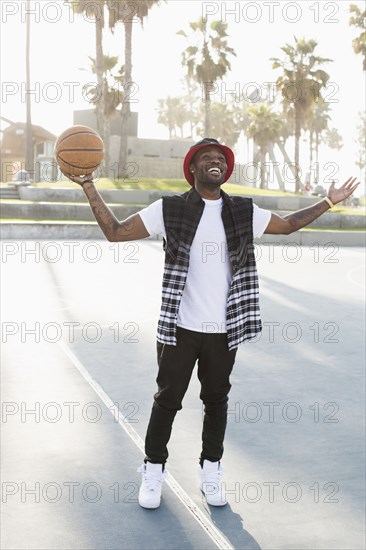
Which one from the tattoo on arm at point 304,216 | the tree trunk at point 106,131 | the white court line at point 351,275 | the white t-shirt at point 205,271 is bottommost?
the white court line at point 351,275

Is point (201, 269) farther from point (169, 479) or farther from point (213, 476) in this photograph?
point (169, 479)

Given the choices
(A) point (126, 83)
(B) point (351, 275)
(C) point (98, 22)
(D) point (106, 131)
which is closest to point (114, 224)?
(B) point (351, 275)

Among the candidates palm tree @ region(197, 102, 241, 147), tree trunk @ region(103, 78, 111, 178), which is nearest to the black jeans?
tree trunk @ region(103, 78, 111, 178)

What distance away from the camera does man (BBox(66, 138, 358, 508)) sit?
381cm

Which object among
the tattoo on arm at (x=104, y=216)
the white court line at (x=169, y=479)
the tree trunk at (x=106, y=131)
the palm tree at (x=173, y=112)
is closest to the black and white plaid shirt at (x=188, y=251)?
the tattoo on arm at (x=104, y=216)

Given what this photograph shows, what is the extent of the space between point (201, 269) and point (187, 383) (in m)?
0.63

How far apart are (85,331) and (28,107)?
116 ft

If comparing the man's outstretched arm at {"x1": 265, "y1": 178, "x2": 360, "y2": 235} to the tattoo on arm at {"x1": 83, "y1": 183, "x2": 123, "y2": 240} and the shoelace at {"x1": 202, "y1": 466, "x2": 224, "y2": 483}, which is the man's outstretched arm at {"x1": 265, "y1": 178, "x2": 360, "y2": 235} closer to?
the tattoo on arm at {"x1": 83, "y1": 183, "x2": 123, "y2": 240}

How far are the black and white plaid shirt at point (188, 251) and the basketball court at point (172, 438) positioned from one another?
36.8 inches

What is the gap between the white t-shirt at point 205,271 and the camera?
3850 millimetres

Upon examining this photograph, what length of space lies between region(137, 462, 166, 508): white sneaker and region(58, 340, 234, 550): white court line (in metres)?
0.16

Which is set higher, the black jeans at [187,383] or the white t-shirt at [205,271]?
the white t-shirt at [205,271]

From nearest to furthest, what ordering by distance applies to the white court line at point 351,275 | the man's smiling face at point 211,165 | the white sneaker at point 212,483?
the man's smiling face at point 211,165 → the white sneaker at point 212,483 → the white court line at point 351,275

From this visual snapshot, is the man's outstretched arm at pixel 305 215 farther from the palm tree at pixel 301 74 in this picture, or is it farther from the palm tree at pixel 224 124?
the palm tree at pixel 224 124
